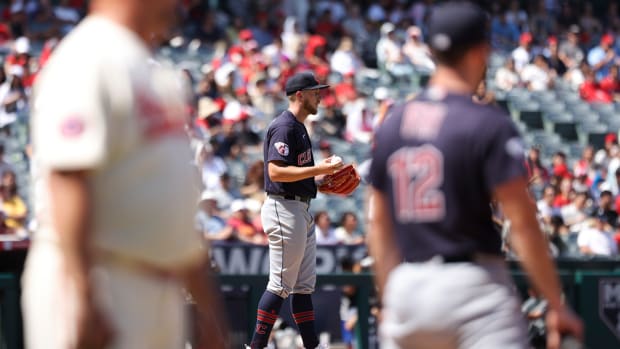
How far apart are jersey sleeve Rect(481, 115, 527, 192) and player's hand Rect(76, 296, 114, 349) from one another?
68.2 inches

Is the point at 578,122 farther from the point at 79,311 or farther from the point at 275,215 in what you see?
the point at 79,311

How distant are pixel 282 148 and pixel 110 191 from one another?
5807mm

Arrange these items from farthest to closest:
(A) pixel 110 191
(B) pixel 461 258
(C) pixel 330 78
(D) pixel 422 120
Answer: (C) pixel 330 78 < (D) pixel 422 120 < (B) pixel 461 258 < (A) pixel 110 191

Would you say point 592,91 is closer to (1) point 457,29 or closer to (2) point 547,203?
(2) point 547,203

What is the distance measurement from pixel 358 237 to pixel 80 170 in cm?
1271

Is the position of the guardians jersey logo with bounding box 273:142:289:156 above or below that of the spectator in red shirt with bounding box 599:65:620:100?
below

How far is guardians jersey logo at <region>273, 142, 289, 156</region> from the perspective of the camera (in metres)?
8.76

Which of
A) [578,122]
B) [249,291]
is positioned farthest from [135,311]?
[578,122]

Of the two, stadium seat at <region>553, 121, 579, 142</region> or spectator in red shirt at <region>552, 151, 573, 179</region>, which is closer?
spectator in red shirt at <region>552, 151, 573, 179</region>

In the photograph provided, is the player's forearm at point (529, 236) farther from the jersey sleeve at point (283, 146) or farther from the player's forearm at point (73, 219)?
the jersey sleeve at point (283, 146)

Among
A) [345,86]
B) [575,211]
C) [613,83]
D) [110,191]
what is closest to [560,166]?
[575,211]

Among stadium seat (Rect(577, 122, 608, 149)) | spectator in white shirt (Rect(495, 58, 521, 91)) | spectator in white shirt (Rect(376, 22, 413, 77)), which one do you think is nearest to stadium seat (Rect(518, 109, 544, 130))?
stadium seat (Rect(577, 122, 608, 149))

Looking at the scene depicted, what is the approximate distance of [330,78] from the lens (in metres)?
20.9

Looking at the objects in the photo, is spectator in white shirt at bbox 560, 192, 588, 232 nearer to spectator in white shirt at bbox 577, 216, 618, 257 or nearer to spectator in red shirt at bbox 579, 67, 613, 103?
spectator in white shirt at bbox 577, 216, 618, 257
